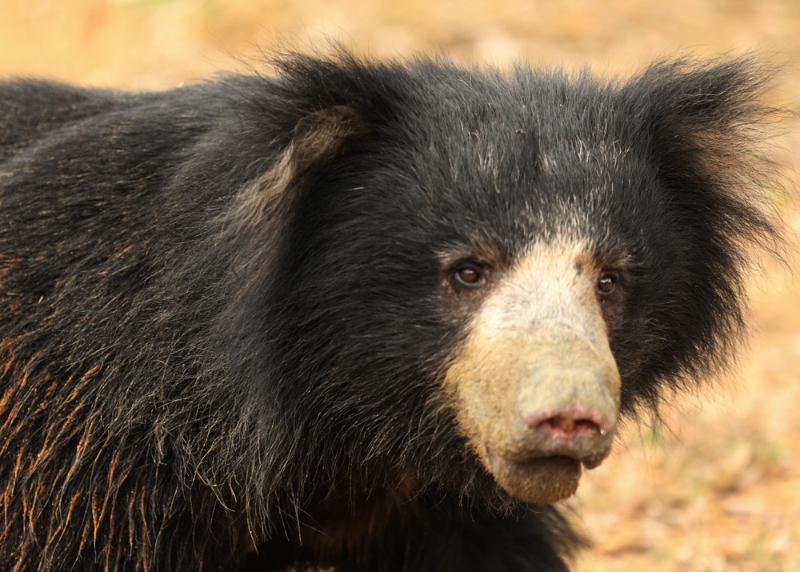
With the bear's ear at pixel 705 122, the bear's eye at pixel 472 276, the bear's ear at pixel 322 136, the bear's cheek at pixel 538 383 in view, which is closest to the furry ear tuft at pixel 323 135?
the bear's ear at pixel 322 136

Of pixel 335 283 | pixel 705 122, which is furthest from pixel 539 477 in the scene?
pixel 705 122

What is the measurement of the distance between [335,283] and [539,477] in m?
0.96

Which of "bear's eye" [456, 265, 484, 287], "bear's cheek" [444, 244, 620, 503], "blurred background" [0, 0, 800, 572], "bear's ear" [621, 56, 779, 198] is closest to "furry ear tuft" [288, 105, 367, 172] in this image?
"bear's eye" [456, 265, 484, 287]

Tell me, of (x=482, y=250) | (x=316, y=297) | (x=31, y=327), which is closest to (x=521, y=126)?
(x=482, y=250)

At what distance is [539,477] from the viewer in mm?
2885

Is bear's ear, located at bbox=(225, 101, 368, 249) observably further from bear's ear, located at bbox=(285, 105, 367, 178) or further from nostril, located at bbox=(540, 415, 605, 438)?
nostril, located at bbox=(540, 415, 605, 438)

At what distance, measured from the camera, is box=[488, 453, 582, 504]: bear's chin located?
9.40 ft

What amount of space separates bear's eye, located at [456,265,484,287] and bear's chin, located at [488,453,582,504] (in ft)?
1.87

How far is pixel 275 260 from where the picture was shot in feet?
10.6

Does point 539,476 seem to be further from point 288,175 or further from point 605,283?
point 288,175

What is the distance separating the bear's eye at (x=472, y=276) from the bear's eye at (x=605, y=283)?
427 mm

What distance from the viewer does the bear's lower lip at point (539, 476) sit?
9.40 feet

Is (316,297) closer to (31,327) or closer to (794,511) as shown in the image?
(31,327)

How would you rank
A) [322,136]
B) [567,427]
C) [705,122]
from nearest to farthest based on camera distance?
[567,427] < [322,136] < [705,122]
